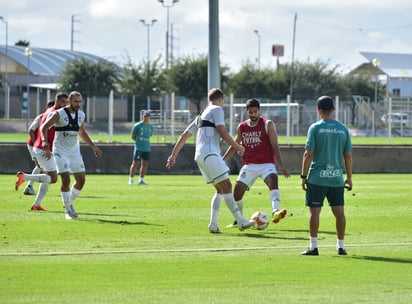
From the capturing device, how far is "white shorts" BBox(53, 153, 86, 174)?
1850cm

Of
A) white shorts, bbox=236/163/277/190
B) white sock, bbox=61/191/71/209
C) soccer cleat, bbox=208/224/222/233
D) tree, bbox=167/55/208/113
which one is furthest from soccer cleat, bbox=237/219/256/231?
tree, bbox=167/55/208/113

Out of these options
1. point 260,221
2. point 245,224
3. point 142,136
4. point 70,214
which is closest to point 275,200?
point 260,221

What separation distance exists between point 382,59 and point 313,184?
328 feet

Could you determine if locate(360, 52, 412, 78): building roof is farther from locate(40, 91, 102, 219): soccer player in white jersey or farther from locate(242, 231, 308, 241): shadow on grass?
locate(242, 231, 308, 241): shadow on grass

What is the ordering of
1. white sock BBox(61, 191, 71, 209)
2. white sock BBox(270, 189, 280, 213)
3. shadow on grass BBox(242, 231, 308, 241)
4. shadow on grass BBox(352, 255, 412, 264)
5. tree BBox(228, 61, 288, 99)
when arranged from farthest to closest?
tree BBox(228, 61, 288, 99)
white sock BBox(61, 191, 71, 209)
white sock BBox(270, 189, 280, 213)
shadow on grass BBox(242, 231, 308, 241)
shadow on grass BBox(352, 255, 412, 264)

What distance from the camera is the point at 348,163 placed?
1368cm

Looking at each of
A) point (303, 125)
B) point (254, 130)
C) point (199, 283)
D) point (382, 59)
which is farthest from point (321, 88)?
point (199, 283)

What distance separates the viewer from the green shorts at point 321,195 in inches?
529

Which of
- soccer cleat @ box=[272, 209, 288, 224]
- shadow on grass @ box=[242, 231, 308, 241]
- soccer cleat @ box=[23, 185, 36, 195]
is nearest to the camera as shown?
shadow on grass @ box=[242, 231, 308, 241]

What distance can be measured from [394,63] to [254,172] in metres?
95.4

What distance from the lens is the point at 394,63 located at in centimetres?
11062

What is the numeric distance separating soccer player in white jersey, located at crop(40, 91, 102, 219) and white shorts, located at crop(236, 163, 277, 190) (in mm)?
2844

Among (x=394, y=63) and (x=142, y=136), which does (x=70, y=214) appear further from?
(x=394, y=63)

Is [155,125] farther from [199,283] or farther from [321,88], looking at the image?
[321,88]
